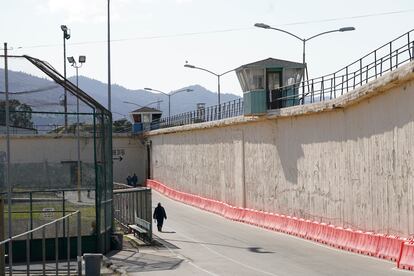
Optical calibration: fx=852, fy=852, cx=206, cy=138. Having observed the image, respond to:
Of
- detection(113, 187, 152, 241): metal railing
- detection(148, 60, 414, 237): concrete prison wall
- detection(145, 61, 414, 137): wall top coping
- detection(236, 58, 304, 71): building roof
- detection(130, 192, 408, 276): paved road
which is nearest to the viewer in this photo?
detection(130, 192, 408, 276): paved road

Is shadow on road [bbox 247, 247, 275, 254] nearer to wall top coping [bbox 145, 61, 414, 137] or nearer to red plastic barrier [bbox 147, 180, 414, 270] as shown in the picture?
red plastic barrier [bbox 147, 180, 414, 270]

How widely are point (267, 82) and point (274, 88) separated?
62 centimetres

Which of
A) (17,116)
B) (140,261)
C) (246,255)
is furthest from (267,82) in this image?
(140,261)

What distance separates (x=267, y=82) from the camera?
43938mm

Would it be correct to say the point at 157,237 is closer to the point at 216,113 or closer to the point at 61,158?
the point at 216,113

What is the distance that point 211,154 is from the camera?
5366 cm

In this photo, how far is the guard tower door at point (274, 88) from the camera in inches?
1677

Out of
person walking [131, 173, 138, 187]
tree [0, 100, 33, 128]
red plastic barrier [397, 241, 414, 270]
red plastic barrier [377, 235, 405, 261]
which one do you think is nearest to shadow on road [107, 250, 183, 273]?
red plastic barrier [377, 235, 405, 261]

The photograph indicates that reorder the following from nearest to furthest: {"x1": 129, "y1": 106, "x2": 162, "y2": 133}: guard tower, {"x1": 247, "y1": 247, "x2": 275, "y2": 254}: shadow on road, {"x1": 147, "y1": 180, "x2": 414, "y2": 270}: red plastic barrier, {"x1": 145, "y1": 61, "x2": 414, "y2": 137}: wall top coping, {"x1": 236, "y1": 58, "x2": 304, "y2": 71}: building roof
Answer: {"x1": 147, "y1": 180, "x2": 414, "y2": 270}: red plastic barrier, {"x1": 145, "y1": 61, "x2": 414, "y2": 137}: wall top coping, {"x1": 247, "y1": 247, "x2": 275, "y2": 254}: shadow on road, {"x1": 236, "y1": 58, "x2": 304, "y2": 71}: building roof, {"x1": 129, "y1": 106, "x2": 162, "y2": 133}: guard tower

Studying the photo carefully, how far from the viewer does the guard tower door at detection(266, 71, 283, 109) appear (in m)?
42.6

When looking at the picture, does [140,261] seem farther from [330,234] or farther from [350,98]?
[350,98]

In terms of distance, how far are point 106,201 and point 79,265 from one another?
10476mm

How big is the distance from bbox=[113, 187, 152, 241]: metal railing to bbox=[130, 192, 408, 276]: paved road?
1.35m

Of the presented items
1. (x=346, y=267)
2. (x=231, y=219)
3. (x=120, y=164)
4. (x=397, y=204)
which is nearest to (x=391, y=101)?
(x=397, y=204)
